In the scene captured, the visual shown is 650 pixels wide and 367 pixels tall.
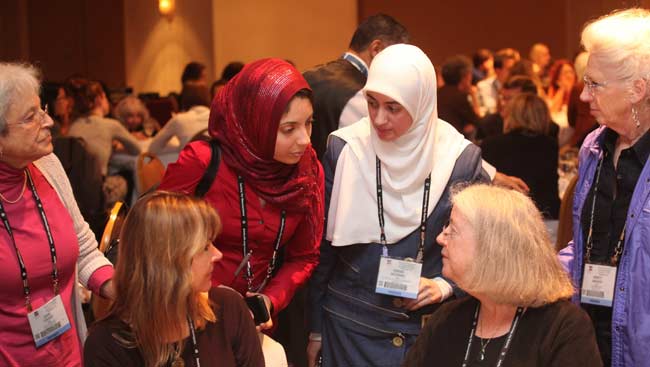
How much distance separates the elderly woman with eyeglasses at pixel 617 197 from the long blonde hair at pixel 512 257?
1.08ft

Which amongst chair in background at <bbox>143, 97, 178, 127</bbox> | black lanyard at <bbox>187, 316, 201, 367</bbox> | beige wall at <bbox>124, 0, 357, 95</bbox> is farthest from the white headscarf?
chair in background at <bbox>143, 97, 178, 127</bbox>

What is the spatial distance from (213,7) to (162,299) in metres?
8.67

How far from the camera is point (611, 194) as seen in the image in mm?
2814

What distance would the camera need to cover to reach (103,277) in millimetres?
3031

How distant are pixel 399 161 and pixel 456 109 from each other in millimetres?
5363

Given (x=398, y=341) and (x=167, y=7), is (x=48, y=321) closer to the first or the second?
(x=398, y=341)

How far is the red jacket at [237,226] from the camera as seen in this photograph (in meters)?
2.92

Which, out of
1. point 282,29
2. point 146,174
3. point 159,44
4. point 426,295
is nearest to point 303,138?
point 426,295

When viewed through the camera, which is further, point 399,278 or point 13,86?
point 399,278

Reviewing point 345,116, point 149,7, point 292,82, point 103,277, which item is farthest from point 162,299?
point 149,7

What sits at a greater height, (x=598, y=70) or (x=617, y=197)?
(x=598, y=70)

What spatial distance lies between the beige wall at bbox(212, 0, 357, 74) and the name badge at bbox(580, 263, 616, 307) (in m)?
8.30

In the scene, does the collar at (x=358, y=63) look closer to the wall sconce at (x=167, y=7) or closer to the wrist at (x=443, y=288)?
the wrist at (x=443, y=288)

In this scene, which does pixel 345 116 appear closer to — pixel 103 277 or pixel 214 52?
pixel 103 277
